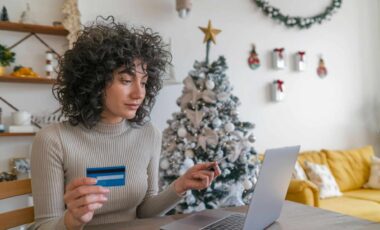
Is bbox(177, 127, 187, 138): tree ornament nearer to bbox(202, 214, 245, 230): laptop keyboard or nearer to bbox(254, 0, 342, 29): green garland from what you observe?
bbox(202, 214, 245, 230): laptop keyboard

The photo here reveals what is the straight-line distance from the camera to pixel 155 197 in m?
1.28

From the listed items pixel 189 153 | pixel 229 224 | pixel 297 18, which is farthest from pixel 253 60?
pixel 229 224

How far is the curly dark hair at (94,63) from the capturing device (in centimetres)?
115

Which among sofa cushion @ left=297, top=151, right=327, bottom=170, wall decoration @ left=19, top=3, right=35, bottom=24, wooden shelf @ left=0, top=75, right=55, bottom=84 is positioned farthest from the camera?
sofa cushion @ left=297, top=151, right=327, bottom=170

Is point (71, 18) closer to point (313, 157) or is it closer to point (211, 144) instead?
point (211, 144)

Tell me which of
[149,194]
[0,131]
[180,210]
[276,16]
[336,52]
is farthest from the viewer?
[336,52]

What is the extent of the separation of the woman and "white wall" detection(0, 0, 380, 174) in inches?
60.9

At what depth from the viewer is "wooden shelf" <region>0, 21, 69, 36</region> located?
2.45 m

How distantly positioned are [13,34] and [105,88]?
1765 millimetres

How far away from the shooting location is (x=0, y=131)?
7.89 ft

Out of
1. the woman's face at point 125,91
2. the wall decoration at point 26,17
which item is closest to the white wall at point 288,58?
the wall decoration at point 26,17

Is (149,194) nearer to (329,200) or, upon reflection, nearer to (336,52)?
(329,200)

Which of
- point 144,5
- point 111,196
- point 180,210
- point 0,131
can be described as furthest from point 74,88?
point 144,5

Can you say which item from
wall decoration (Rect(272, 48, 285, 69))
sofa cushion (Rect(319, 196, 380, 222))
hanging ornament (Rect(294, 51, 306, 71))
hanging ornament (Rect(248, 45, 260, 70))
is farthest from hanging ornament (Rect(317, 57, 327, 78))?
sofa cushion (Rect(319, 196, 380, 222))
